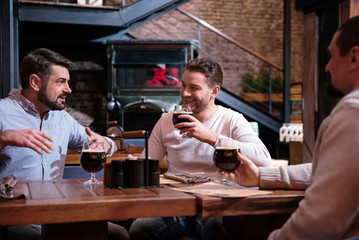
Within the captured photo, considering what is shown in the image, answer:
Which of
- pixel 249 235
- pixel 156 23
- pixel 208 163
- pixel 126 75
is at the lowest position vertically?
pixel 249 235

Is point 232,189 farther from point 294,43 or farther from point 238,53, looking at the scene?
point 294,43

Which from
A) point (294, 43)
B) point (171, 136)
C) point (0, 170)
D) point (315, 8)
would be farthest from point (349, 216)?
point (294, 43)

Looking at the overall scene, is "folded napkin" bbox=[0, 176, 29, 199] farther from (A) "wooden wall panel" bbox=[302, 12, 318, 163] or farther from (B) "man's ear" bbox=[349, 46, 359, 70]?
(A) "wooden wall panel" bbox=[302, 12, 318, 163]

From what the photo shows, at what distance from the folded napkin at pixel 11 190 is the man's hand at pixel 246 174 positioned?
0.74 metres

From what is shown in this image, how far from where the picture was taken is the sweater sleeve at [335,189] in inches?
40.4

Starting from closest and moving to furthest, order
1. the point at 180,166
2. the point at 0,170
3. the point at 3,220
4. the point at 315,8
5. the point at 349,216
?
the point at 349,216 < the point at 3,220 < the point at 0,170 < the point at 180,166 < the point at 315,8

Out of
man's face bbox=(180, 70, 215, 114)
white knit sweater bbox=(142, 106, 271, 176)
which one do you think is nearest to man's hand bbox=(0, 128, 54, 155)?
white knit sweater bbox=(142, 106, 271, 176)

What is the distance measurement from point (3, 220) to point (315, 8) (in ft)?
12.3

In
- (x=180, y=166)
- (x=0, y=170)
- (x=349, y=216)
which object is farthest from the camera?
(x=180, y=166)

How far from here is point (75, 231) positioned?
52.9 inches

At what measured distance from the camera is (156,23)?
8070 mm

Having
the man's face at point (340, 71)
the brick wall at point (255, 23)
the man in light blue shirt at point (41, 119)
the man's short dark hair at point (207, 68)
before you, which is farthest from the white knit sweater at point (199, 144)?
the brick wall at point (255, 23)

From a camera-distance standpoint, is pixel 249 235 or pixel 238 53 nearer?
pixel 249 235

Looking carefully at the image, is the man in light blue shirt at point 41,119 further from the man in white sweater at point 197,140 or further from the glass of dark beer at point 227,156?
the glass of dark beer at point 227,156
